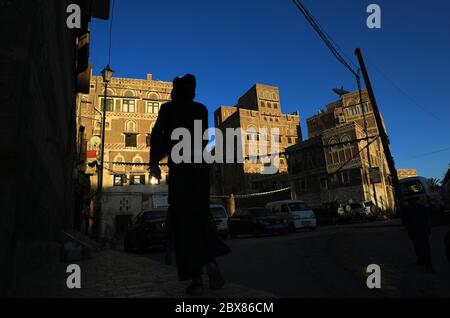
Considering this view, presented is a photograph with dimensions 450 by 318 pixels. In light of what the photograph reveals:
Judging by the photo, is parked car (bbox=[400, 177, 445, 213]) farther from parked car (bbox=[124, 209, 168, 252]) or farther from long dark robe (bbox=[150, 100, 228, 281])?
long dark robe (bbox=[150, 100, 228, 281])

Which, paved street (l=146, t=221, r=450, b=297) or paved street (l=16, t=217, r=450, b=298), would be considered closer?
paved street (l=16, t=217, r=450, b=298)

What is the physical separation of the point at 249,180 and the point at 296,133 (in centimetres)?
1749

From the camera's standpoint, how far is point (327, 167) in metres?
40.8

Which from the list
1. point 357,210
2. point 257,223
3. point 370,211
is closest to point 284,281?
point 257,223

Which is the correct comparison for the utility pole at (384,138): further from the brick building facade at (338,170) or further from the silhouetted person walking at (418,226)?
the brick building facade at (338,170)

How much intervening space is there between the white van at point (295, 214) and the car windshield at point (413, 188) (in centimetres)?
510

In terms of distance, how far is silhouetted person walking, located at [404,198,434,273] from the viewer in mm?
6004

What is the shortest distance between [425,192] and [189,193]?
1755 cm

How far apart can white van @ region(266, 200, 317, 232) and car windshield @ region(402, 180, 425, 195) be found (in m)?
5.10

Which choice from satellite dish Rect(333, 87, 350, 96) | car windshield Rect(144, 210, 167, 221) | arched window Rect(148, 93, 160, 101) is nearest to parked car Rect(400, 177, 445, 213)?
car windshield Rect(144, 210, 167, 221)

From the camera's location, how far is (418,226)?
6.31 m

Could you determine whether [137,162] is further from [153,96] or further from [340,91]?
[340,91]

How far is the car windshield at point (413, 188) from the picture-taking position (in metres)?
17.5
